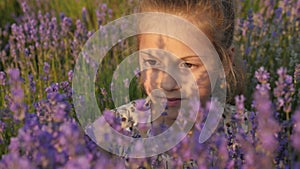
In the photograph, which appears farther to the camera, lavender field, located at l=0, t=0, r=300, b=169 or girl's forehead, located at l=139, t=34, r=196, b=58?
girl's forehead, located at l=139, t=34, r=196, b=58

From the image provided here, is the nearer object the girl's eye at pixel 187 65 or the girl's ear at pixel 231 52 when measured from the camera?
the girl's eye at pixel 187 65

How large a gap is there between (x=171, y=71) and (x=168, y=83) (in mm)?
73

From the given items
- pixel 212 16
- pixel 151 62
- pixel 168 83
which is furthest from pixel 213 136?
pixel 212 16

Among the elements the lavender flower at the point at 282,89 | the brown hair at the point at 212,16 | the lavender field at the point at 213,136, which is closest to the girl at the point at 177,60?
the brown hair at the point at 212,16

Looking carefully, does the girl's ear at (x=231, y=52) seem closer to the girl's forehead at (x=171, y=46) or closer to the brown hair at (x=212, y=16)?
the brown hair at (x=212, y=16)

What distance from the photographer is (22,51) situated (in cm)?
349

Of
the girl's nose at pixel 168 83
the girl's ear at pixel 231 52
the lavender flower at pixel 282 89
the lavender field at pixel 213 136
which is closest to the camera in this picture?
the lavender field at pixel 213 136

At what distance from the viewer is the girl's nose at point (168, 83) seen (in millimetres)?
2428

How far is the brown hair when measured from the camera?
279 centimetres

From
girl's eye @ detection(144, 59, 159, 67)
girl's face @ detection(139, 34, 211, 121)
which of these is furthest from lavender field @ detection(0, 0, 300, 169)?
girl's eye @ detection(144, 59, 159, 67)

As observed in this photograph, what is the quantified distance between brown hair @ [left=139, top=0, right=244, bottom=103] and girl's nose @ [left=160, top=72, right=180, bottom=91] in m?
0.46

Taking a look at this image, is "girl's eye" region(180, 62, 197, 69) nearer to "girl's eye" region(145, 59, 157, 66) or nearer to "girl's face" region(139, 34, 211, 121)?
"girl's face" region(139, 34, 211, 121)

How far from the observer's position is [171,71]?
247cm

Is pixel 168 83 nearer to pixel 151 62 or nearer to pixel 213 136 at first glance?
pixel 151 62
